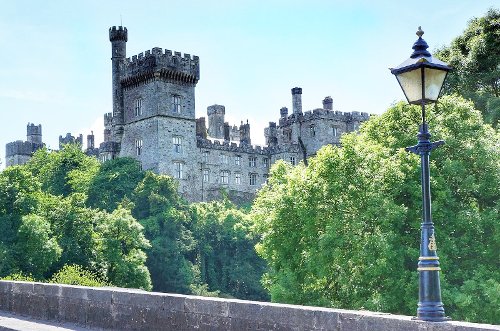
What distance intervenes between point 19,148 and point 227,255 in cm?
4196

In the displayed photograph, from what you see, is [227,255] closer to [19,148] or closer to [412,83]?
[19,148]

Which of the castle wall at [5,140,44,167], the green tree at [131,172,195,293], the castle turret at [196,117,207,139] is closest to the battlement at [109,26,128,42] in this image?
the castle turret at [196,117,207,139]

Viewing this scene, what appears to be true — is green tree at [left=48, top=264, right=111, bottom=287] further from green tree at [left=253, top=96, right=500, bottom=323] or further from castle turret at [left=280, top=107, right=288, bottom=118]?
castle turret at [left=280, top=107, right=288, bottom=118]

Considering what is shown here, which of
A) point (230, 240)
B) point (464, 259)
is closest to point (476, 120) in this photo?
point (464, 259)

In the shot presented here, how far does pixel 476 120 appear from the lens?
31188 mm

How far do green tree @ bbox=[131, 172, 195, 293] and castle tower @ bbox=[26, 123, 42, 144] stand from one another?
1966 inches

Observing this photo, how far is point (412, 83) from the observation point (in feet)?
32.4

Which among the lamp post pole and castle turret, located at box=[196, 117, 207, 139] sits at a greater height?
castle turret, located at box=[196, 117, 207, 139]

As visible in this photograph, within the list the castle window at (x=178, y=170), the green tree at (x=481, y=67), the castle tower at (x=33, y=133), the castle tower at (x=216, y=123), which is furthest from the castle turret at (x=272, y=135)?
the green tree at (x=481, y=67)

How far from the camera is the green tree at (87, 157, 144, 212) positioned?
67.6 meters

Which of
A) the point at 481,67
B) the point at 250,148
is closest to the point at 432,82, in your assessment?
the point at 481,67

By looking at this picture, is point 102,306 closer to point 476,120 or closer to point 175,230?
point 476,120

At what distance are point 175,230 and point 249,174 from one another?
2178 cm

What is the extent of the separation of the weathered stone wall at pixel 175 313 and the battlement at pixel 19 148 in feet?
284
